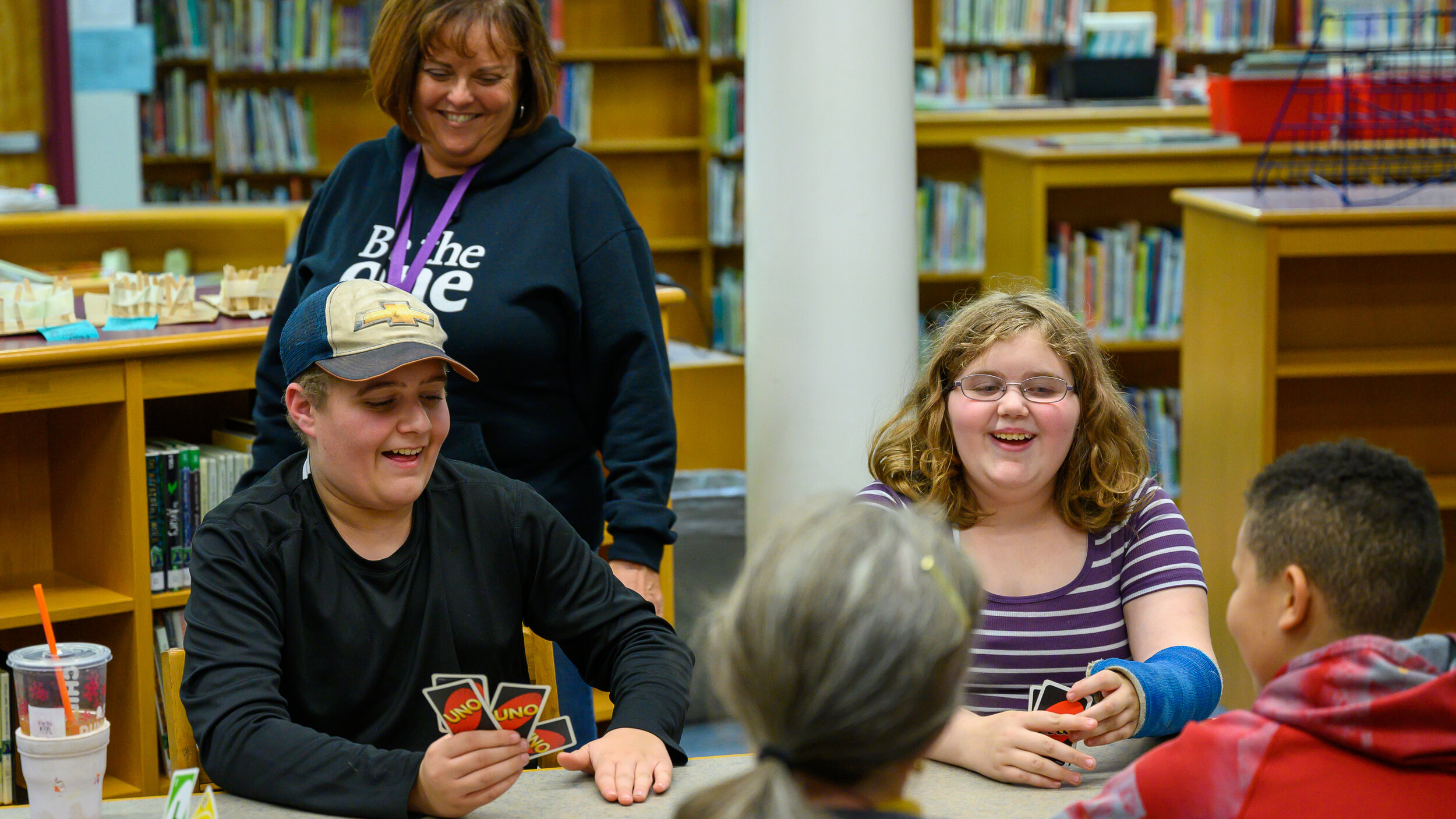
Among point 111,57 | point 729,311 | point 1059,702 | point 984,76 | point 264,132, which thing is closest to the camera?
point 1059,702

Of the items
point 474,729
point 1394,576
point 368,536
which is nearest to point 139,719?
point 368,536

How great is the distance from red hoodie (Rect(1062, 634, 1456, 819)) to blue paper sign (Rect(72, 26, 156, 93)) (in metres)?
5.59

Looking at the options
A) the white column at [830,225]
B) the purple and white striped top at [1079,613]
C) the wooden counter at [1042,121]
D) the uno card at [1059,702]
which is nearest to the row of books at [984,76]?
the wooden counter at [1042,121]

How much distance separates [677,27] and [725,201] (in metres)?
0.81

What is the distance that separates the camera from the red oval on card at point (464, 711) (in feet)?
4.39

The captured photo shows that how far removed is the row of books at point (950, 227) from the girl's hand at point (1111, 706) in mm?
4512

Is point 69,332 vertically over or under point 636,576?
over

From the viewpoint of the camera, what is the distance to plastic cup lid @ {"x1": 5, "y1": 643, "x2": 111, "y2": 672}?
1.32 metres

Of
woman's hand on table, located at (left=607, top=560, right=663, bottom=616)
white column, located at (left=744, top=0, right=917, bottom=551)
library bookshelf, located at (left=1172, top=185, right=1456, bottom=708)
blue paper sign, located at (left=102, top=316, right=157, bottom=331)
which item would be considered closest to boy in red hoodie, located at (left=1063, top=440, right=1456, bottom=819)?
woman's hand on table, located at (left=607, top=560, right=663, bottom=616)

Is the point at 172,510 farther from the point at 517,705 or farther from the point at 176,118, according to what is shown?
the point at 176,118

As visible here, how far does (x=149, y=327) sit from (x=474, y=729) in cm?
147

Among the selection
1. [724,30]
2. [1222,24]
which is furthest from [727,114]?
[1222,24]

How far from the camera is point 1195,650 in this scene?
1670mm

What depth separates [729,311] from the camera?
6738 mm
